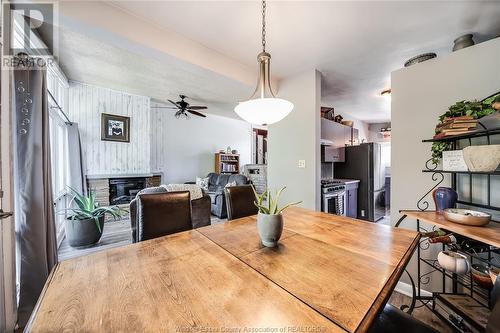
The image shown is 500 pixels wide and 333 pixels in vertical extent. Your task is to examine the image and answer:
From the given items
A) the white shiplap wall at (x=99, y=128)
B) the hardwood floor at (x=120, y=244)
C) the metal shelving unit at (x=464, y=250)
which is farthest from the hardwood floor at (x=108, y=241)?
the metal shelving unit at (x=464, y=250)

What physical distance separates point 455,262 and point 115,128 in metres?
5.44

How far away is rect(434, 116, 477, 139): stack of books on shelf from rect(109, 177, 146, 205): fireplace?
17.1 feet

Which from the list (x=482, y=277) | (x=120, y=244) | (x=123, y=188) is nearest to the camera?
(x=482, y=277)

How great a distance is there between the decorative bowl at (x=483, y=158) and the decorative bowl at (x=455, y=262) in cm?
60

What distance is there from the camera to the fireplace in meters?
4.49

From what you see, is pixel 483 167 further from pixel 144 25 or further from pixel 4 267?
pixel 4 267

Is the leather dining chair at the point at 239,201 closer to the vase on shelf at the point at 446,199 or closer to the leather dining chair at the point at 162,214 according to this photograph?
the leather dining chair at the point at 162,214

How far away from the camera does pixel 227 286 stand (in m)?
0.79

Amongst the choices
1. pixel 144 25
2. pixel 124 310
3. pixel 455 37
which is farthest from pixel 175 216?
pixel 455 37

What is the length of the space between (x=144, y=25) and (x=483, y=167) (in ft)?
9.71

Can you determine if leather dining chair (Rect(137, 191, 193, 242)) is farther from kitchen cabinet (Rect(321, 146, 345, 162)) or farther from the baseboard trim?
kitchen cabinet (Rect(321, 146, 345, 162))

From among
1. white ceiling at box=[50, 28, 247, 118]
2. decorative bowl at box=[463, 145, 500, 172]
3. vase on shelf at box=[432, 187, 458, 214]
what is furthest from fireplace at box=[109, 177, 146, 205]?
decorative bowl at box=[463, 145, 500, 172]

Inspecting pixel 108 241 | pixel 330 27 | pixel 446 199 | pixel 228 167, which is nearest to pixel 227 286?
pixel 446 199

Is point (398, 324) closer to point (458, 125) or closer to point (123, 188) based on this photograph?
point (458, 125)
